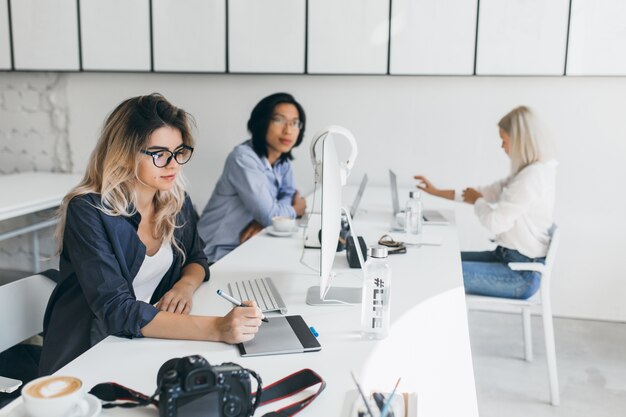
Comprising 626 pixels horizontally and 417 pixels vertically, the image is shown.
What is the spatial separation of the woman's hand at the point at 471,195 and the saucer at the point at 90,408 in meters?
2.40

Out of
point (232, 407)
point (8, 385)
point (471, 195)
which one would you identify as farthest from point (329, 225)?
point (471, 195)

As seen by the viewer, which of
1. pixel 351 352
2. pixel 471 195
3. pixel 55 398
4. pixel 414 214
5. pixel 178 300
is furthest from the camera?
pixel 471 195

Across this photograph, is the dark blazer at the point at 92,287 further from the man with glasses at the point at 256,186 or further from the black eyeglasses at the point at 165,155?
the man with glasses at the point at 256,186

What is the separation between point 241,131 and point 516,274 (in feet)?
6.36

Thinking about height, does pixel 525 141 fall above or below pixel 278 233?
above

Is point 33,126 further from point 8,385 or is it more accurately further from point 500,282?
point 500,282

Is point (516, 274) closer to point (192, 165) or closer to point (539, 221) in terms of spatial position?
point (539, 221)

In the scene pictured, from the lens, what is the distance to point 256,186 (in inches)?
112

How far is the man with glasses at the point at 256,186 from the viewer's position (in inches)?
112

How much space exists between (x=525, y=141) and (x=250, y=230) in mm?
1314

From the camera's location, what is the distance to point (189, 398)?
952 millimetres

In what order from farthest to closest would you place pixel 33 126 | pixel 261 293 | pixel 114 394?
1. pixel 33 126
2. pixel 261 293
3. pixel 114 394

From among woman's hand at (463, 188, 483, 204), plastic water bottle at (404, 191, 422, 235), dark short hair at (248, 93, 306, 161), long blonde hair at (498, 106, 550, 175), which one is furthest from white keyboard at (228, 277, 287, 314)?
woman's hand at (463, 188, 483, 204)

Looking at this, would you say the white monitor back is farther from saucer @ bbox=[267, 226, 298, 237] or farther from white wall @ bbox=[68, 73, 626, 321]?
white wall @ bbox=[68, 73, 626, 321]
